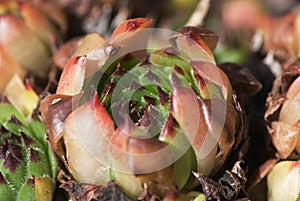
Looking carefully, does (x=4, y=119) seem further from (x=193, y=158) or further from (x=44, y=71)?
(x=193, y=158)

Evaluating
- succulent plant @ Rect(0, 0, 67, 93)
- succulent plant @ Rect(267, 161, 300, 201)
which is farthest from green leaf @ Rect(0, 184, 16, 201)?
succulent plant @ Rect(267, 161, 300, 201)

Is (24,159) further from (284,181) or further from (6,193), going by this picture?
(284,181)

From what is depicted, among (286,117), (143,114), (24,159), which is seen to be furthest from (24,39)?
(286,117)

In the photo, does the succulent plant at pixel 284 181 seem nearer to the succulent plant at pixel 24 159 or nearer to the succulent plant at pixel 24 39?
the succulent plant at pixel 24 159

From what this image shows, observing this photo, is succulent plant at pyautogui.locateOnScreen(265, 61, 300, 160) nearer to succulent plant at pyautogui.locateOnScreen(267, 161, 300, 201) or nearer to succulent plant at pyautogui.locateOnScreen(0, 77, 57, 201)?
succulent plant at pyautogui.locateOnScreen(267, 161, 300, 201)

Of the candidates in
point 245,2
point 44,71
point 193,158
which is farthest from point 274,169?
point 245,2

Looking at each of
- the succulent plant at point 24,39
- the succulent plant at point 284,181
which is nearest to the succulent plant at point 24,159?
the succulent plant at point 24,39
